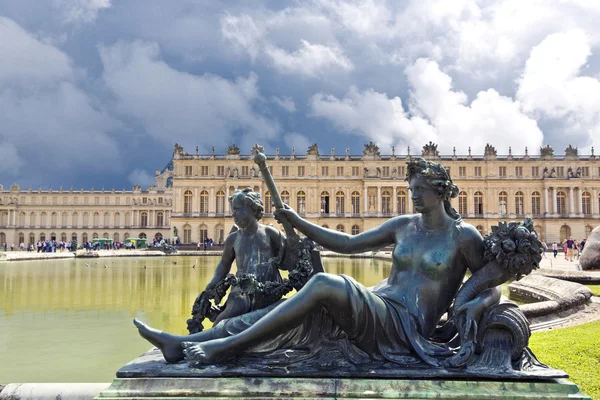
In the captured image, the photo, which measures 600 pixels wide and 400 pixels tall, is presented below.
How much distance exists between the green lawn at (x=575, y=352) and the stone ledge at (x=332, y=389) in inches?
56.9

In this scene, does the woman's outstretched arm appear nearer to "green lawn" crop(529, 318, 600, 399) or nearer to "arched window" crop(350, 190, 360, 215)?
"green lawn" crop(529, 318, 600, 399)

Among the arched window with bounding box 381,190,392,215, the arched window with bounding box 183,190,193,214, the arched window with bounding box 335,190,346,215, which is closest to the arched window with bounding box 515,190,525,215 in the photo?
the arched window with bounding box 381,190,392,215

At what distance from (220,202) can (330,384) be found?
175 ft

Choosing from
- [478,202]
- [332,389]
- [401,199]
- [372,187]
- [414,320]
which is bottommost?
[332,389]

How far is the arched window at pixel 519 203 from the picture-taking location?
55.0 meters

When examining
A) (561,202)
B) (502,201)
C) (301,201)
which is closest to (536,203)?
(561,202)

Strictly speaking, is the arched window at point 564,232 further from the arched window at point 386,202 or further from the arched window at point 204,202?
the arched window at point 204,202

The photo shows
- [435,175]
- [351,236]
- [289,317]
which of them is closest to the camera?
[289,317]

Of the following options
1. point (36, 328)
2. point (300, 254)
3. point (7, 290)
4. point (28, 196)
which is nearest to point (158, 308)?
point (36, 328)

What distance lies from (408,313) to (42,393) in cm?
252

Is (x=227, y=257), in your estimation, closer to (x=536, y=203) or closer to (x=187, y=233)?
(x=187, y=233)

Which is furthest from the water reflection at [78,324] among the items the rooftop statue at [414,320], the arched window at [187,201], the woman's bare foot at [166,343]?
the arched window at [187,201]

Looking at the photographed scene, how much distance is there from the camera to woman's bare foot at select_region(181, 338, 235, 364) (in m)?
2.78

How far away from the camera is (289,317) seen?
2.78m
